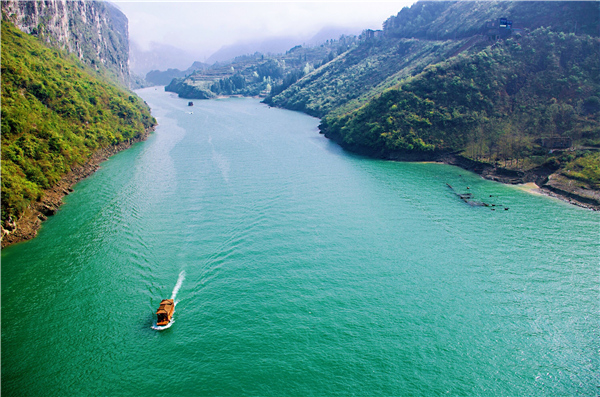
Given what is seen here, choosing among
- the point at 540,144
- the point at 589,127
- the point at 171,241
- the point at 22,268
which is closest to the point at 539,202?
the point at 540,144

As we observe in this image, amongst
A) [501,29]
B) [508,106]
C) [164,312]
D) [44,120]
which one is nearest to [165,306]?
[164,312]

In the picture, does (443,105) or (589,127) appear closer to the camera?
(589,127)

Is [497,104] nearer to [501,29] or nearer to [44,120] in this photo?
[501,29]

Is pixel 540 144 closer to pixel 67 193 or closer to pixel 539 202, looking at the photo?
pixel 539 202

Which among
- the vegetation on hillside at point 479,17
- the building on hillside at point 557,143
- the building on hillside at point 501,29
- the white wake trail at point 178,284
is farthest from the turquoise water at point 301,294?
the vegetation on hillside at point 479,17

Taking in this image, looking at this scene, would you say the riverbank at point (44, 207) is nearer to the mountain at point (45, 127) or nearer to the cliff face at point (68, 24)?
the mountain at point (45, 127)
